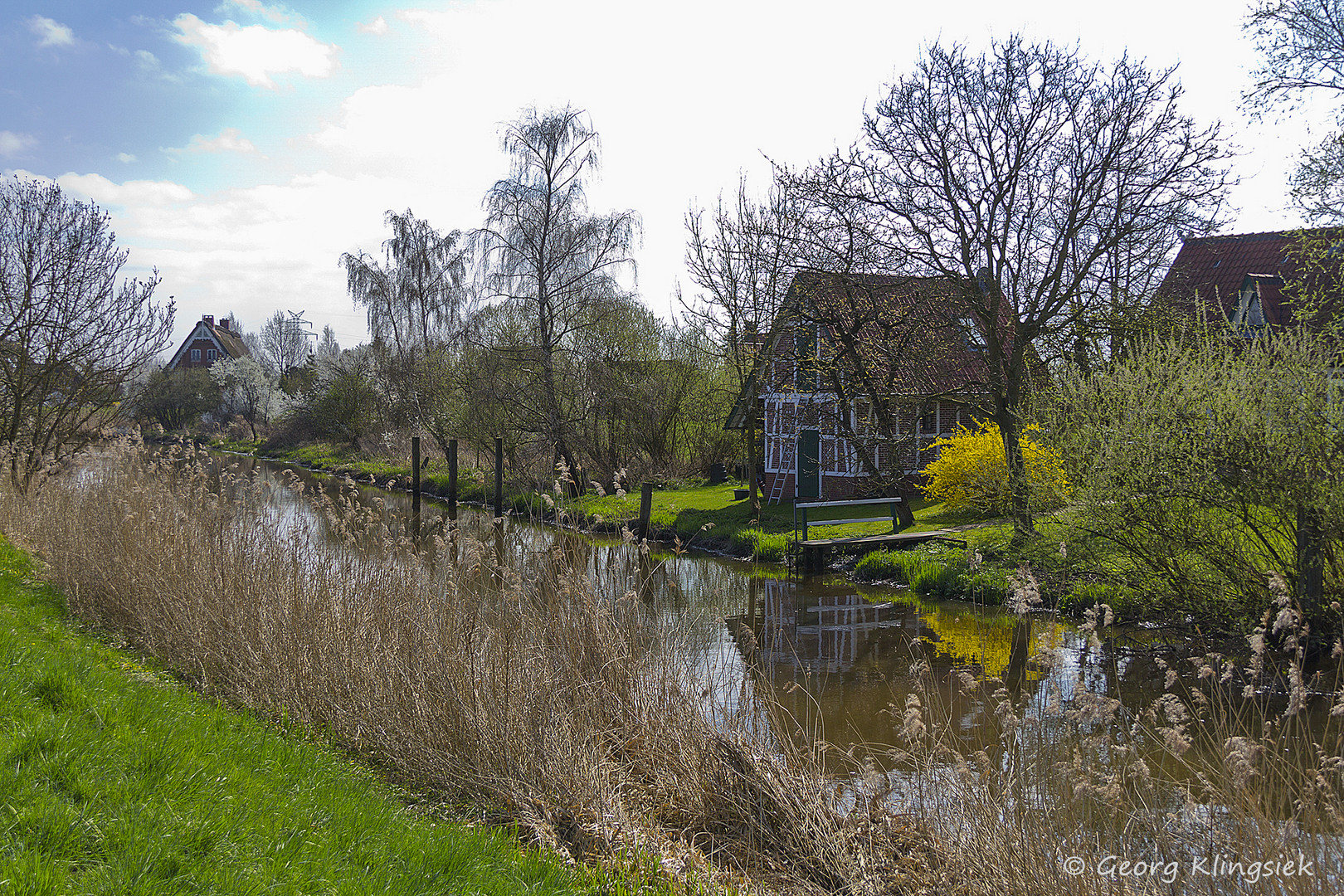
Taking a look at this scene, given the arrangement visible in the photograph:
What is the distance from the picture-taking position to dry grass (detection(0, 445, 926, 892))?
4.41m

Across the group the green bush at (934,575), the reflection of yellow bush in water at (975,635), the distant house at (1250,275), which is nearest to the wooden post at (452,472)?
the green bush at (934,575)

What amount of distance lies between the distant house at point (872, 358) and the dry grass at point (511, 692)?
1022 centimetres

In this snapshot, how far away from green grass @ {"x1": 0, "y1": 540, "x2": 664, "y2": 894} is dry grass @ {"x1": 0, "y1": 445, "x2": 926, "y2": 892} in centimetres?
43

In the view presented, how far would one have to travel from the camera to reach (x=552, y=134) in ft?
76.4

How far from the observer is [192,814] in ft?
11.3

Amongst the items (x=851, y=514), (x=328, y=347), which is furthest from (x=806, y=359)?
(x=328, y=347)

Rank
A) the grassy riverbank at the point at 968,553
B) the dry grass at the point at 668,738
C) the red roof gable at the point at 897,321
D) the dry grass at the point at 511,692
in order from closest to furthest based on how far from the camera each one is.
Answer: the dry grass at the point at 668,738, the dry grass at the point at 511,692, the grassy riverbank at the point at 968,553, the red roof gable at the point at 897,321

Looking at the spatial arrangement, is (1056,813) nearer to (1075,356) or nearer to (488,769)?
(488,769)

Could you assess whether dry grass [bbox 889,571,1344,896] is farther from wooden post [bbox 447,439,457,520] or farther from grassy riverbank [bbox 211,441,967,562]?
wooden post [bbox 447,439,457,520]

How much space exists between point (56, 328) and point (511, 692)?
43.0 feet

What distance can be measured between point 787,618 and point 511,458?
12815 millimetres

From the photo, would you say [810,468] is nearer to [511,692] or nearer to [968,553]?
[968,553]

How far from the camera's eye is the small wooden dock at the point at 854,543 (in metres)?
14.8

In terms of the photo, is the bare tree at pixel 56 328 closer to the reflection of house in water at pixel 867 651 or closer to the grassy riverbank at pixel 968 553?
the grassy riverbank at pixel 968 553
